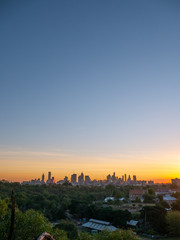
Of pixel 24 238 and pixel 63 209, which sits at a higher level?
pixel 24 238

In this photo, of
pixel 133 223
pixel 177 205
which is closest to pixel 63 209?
pixel 133 223

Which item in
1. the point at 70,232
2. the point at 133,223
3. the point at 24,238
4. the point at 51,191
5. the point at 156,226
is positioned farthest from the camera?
the point at 51,191

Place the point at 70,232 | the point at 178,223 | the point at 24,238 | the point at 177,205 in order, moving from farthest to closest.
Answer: the point at 177,205, the point at 178,223, the point at 70,232, the point at 24,238

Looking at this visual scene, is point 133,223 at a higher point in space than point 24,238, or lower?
lower

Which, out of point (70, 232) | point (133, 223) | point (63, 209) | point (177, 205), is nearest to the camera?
point (70, 232)

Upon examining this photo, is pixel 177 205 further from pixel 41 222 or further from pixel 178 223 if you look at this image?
pixel 41 222

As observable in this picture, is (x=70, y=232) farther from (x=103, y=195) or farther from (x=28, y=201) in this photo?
(x=103, y=195)

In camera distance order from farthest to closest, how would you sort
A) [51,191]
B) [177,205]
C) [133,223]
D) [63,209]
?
[51,191]
[63,209]
[177,205]
[133,223]

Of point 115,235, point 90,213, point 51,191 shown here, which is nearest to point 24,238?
point 115,235

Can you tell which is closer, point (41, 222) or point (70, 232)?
point (41, 222)
